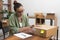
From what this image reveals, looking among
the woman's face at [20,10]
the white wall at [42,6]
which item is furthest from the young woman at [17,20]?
the white wall at [42,6]

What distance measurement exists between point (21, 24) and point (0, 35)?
→ 1.74 metres

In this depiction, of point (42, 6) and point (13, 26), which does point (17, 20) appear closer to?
point (13, 26)

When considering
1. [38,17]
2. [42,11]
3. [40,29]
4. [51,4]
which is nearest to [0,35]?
[38,17]

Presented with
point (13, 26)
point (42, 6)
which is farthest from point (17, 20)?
point (42, 6)

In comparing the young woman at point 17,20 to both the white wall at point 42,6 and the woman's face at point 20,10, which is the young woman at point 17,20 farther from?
the white wall at point 42,6

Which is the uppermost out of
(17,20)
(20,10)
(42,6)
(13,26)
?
(42,6)

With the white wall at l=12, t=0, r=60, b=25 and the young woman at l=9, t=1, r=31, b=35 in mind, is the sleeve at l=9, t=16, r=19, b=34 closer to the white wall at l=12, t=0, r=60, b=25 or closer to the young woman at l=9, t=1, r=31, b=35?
the young woman at l=9, t=1, r=31, b=35

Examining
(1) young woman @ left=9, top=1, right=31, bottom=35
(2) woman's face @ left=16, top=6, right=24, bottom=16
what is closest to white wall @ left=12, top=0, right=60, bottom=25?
(1) young woman @ left=9, top=1, right=31, bottom=35

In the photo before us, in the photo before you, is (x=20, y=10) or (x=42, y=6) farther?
(x=42, y=6)

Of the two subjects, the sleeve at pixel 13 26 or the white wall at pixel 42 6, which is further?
the white wall at pixel 42 6

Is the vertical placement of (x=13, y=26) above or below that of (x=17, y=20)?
below

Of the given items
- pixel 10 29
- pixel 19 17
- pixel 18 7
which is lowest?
pixel 10 29

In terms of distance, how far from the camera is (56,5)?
4.07 meters

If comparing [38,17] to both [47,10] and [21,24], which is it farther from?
[21,24]
